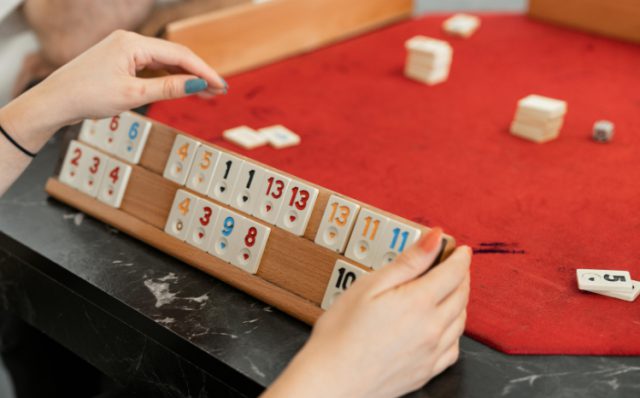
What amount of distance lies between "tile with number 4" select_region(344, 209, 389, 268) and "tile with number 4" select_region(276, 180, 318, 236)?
0.26ft

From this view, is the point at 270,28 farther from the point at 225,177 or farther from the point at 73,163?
the point at 225,177

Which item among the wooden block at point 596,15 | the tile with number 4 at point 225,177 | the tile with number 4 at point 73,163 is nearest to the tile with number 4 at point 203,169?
the tile with number 4 at point 225,177

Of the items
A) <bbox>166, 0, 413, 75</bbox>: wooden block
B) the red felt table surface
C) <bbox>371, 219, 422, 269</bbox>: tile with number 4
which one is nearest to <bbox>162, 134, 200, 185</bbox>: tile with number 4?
the red felt table surface

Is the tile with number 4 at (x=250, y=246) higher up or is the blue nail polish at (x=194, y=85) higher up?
the blue nail polish at (x=194, y=85)

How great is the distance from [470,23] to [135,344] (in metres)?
1.35

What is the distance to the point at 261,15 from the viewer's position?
183 cm

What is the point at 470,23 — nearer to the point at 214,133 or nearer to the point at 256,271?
the point at 214,133

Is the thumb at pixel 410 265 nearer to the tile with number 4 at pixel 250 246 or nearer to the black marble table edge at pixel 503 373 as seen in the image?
the black marble table edge at pixel 503 373

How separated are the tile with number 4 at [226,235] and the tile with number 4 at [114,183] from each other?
20 centimetres

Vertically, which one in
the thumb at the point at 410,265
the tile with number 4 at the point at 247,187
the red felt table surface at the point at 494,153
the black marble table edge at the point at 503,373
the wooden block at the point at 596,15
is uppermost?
the wooden block at the point at 596,15

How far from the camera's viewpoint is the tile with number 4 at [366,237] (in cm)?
100

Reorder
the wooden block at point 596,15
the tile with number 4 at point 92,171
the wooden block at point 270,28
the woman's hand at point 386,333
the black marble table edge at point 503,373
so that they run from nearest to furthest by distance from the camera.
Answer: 1. the woman's hand at point 386,333
2. the black marble table edge at point 503,373
3. the tile with number 4 at point 92,171
4. the wooden block at point 270,28
5. the wooden block at point 596,15

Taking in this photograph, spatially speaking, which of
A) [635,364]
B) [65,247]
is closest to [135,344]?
[65,247]

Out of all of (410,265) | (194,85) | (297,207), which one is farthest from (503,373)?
(194,85)
